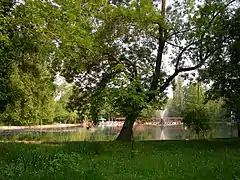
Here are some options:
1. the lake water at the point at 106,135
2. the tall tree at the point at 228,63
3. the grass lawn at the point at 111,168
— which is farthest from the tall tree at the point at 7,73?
the tall tree at the point at 228,63

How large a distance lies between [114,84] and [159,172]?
5907 millimetres

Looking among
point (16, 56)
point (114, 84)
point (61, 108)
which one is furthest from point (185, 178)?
point (61, 108)

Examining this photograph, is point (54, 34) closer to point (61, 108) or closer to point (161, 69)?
point (161, 69)

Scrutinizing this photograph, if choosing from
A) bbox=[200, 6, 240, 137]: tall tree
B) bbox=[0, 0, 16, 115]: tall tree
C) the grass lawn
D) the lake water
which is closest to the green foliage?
bbox=[200, 6, 240, 137]: tall tree

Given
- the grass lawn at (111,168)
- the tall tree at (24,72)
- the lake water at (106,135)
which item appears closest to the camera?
the grass lawn at (111,168)

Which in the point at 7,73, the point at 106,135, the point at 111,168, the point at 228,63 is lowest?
the point at 106,135

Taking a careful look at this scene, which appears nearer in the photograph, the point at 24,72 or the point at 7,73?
the point at 7,73

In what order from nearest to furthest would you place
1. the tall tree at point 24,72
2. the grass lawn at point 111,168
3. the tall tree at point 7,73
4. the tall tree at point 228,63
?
the grass lawn at point 111,168 < the tall tree at point 228,63 < the tall tree at point 7,73 < the tall tree at point 24,72

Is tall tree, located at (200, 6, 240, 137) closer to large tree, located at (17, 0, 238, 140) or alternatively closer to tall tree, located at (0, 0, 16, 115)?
large tree, located at (17, 0, 238, 140)

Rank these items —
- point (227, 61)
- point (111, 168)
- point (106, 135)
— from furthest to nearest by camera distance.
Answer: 1. point (106, 135)
2. point (227, 61)
3. point (111, 168)

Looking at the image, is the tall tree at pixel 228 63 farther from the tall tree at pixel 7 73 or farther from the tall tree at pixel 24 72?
the tall tree at pixel 7 73

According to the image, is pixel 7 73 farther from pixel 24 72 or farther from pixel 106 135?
pixel 106 135

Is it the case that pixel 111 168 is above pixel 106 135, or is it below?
above

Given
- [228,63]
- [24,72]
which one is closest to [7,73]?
[24,72]
